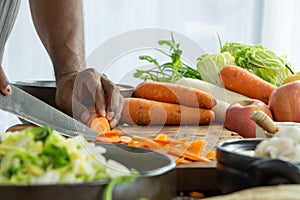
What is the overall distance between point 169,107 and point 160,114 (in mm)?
53

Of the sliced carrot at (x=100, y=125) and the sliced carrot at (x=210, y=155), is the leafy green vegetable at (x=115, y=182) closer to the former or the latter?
the sliced carrot at (x=210, y=155)

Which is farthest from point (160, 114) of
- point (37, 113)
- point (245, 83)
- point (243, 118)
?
point (37, 113)

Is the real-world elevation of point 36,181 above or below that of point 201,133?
above

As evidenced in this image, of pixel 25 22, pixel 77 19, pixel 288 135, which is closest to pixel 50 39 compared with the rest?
pixel 77 19

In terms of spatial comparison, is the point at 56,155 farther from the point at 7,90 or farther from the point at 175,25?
the point at 175,25

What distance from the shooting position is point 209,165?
4.26 feet

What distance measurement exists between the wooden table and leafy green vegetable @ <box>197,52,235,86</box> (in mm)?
481

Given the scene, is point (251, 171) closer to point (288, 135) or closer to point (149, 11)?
point (288, 135)

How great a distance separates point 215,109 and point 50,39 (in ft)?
2.26

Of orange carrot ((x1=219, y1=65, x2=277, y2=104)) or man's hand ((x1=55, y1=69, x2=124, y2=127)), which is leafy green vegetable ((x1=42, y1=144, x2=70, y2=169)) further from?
orange carrot ((x1=219, y1=65, x2=277, y2=104))

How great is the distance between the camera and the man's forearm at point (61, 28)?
7.68ft

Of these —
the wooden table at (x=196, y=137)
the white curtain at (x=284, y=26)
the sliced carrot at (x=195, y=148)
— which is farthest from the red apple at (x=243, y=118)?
the white curtain at (x=284, y=26)

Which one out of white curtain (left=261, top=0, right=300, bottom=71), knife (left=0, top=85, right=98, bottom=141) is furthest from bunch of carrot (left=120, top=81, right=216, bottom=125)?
white curtain (left=261, top=0, right=300, bottom=71)

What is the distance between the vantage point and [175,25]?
12.8 ft
